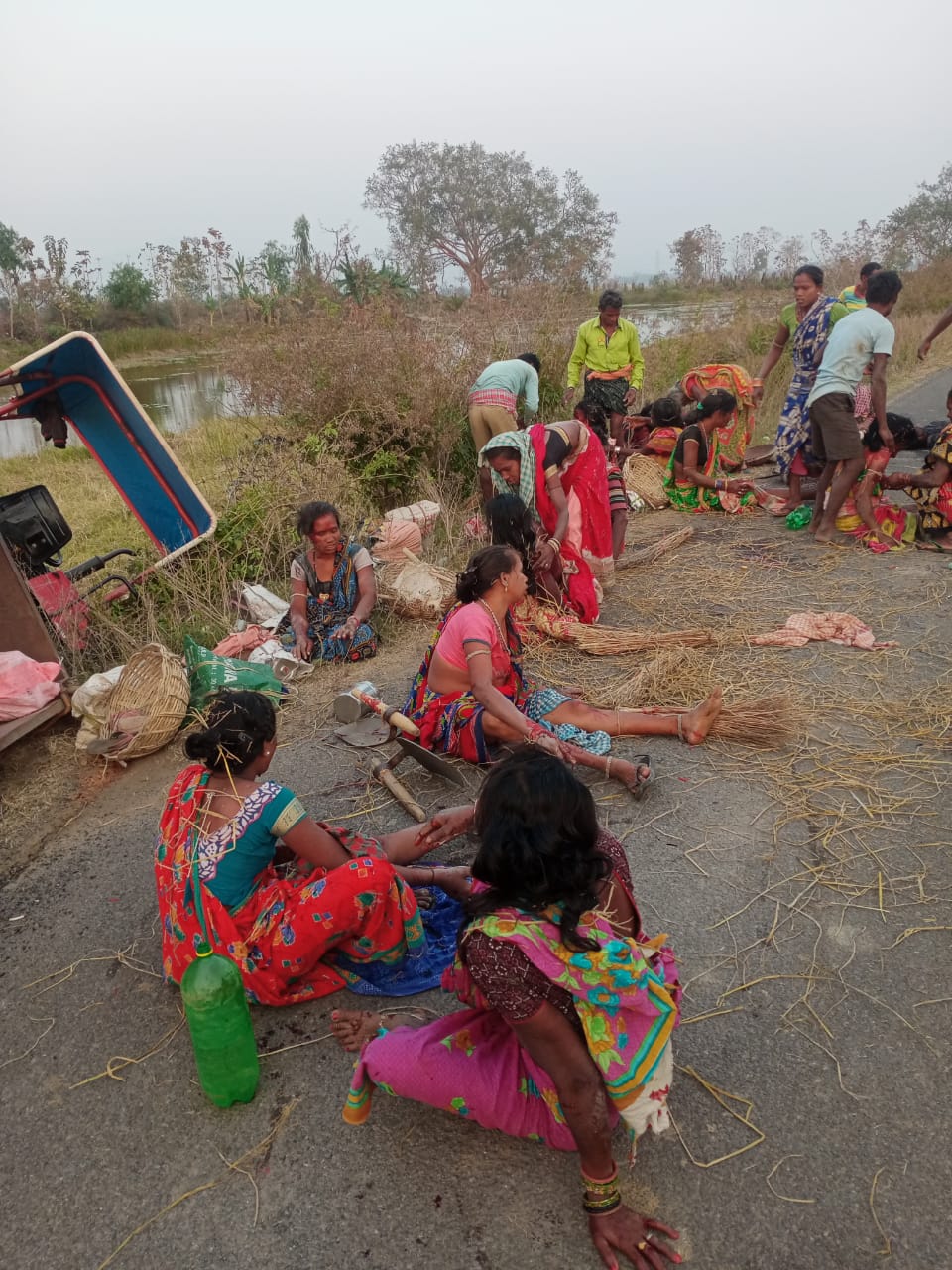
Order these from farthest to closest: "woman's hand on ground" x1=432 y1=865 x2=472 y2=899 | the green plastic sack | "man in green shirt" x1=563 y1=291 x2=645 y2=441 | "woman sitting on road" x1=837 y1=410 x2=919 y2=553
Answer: "man in green shirt" x1=563 y1=291 x2=645 y2=441, "woman sitting on road" x1=837 y1=410 x2=919 y2=553, the green plastic sack, "woman's hand on ground" x1=432 y1=865 x2=472 y2=899

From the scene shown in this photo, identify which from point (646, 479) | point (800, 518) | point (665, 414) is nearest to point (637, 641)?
point (800, 518)

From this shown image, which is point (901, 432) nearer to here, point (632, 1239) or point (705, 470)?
point (705, 470)

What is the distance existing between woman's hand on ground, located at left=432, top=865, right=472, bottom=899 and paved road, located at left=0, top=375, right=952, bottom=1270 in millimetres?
502

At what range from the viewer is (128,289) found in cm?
2880

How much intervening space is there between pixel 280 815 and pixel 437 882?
753 mm

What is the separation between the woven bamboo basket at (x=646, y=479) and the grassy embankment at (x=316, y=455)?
1459 mm

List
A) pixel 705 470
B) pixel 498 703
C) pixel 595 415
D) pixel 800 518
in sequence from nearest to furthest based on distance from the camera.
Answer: pixel 498 703, pixel 800 518, pixel 705 470, pixel 595 415

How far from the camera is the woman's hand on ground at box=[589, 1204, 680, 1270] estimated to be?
1.59m

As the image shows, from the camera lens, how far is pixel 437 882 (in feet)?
8.77

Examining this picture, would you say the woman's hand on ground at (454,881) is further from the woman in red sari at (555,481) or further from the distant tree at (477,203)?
the distant tree at (477,203)

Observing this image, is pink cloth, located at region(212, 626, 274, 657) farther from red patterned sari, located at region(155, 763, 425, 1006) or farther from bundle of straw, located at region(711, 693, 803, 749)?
bundle of straw, located at region(711, 693, 803, 749)

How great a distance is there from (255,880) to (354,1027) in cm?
48

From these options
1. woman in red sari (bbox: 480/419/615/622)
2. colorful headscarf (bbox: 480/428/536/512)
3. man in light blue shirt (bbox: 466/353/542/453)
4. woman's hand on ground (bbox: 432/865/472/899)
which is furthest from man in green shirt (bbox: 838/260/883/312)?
woman's hand on ground (bbox: 432/865/472/899)

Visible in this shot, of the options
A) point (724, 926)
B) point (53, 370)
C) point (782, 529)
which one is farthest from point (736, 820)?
point (53, 370)
